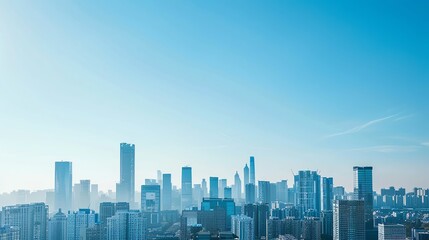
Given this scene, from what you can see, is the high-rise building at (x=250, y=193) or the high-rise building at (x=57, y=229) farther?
the high-rise building at (x=250, y=193)

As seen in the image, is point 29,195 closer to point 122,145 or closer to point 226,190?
point 122,145

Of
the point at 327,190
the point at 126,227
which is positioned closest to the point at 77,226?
the point at 126,227

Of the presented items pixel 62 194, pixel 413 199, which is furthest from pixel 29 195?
pixel 413 199

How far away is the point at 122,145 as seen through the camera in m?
45.7

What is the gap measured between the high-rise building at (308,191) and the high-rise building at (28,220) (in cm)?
2100

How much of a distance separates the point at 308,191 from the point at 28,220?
23.5 meters

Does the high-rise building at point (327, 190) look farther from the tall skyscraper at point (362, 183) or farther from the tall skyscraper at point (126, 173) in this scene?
the tall skyscraper at point (126, 173)

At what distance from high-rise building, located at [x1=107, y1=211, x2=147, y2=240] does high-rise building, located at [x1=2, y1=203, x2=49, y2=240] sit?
3.33 m

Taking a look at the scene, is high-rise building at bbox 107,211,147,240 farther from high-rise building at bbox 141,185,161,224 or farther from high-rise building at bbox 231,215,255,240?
high-rise building at bbox 141,185,161,224

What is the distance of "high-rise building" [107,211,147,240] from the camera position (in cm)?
2288

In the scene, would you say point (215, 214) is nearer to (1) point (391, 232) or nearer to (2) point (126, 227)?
(2) point (126, 227)

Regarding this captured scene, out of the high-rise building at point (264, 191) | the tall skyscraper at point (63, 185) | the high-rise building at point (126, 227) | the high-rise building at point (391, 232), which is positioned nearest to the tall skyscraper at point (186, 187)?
the high-rise building at point (264, 191)

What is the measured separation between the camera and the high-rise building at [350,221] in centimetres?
2105

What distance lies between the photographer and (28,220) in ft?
74.0
